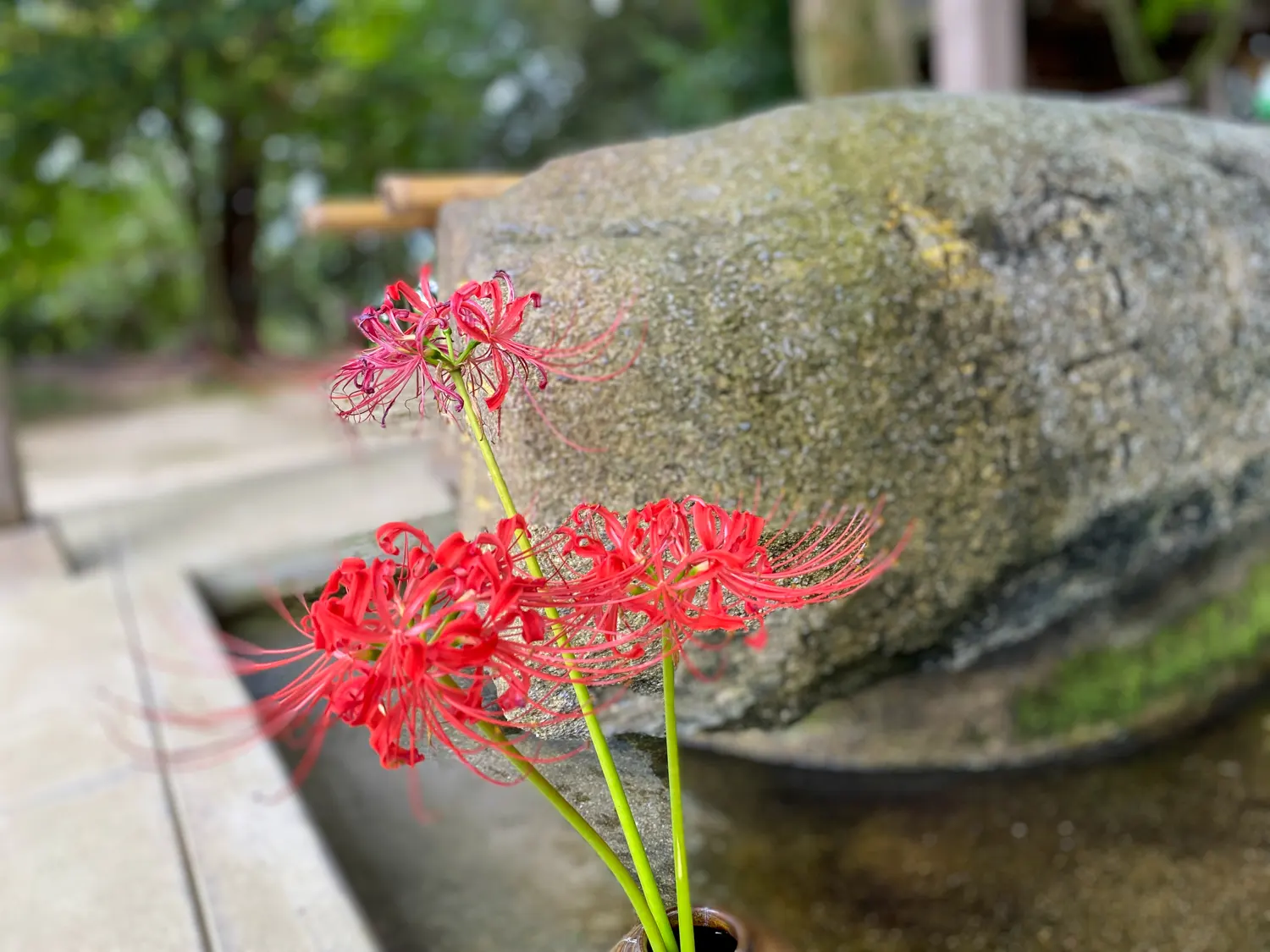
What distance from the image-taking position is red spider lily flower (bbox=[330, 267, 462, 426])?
791 millimetres

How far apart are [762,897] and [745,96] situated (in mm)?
7230

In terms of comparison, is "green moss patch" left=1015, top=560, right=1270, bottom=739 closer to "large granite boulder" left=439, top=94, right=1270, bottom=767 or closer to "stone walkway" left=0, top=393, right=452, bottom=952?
"large granite boulder" left=439, top=94, right=1270, bottom=767

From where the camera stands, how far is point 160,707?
7.26 feet

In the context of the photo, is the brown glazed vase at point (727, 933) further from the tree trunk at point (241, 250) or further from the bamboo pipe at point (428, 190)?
the tree trunk at point (241, 250)

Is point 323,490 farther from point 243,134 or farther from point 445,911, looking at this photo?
point 243,134

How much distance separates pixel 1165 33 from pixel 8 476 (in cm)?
757

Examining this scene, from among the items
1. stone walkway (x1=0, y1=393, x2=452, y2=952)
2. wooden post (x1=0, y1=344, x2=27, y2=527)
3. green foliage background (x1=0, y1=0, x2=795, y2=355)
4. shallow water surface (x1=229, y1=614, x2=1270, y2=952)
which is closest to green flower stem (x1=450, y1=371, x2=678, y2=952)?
stone walkway (x1=0, y1=393, x2=452, y2=952)

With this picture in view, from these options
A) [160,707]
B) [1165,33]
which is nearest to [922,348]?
[160,707]

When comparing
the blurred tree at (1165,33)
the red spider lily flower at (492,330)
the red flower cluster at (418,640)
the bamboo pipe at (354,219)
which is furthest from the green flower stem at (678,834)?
the blurred tree at (1165,33)

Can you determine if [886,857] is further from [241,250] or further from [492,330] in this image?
[241,250]

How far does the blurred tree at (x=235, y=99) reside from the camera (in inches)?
295

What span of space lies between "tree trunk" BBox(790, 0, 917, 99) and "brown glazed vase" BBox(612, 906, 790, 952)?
4223 mm

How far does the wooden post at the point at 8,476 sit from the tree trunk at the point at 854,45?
3.65 metres

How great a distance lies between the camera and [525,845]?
1798 mm
